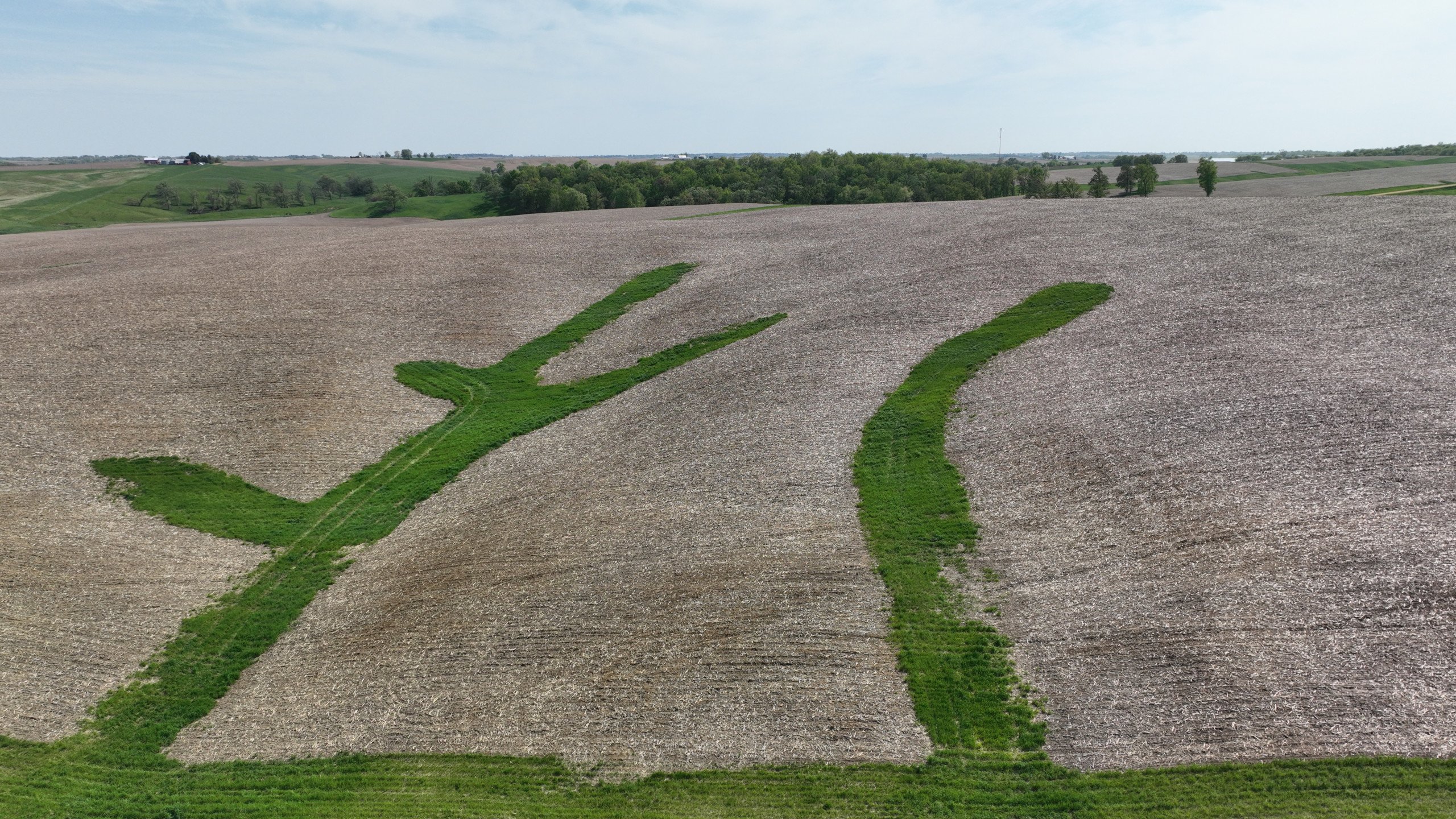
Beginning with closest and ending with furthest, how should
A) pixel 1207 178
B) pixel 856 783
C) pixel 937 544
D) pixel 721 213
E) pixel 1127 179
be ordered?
pixel 856 783
pixel 937 544
pixel 721 213
pixel 1207 178
pixel 1127 179

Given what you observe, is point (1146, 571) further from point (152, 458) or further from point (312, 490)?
point (152, 458)

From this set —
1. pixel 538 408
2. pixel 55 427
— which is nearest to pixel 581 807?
pixel 538 408

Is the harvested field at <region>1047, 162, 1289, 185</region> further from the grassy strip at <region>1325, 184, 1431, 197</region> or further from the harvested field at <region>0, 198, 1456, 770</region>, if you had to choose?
the harvested field at <region>0, 198, 1456, 770</region>

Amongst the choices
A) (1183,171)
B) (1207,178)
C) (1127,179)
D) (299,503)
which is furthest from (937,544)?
(1183,171)

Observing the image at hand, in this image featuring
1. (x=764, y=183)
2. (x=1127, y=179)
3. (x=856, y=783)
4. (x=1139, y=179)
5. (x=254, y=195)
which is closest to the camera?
(x=856, y=783)

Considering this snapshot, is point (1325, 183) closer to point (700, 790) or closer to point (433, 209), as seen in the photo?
point (700, 790)

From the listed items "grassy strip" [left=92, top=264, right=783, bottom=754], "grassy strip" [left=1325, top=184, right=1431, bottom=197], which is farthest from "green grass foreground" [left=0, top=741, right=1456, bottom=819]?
"grassy strip" [left=1325, top=184, right=1431, bottom=197]
